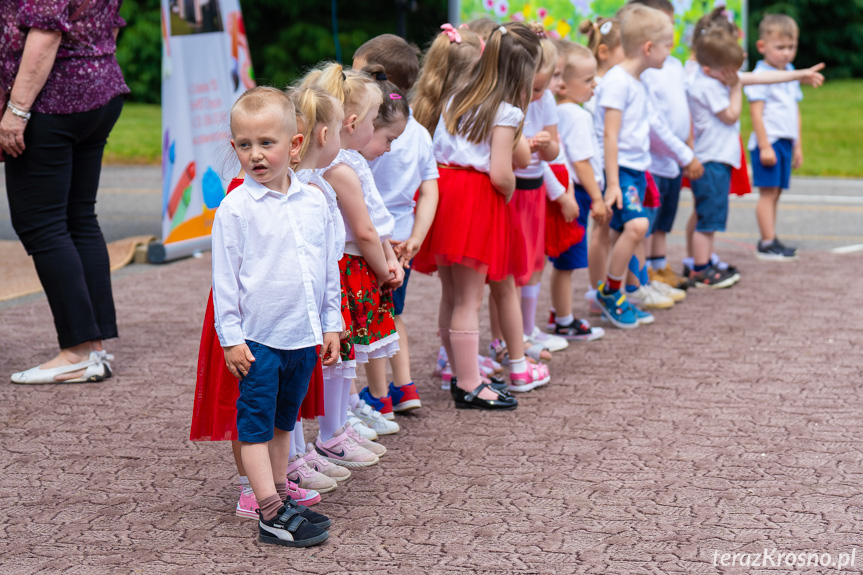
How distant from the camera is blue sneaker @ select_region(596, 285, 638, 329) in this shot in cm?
633

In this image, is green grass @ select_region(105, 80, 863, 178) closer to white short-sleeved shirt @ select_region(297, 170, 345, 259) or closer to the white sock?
the white sock

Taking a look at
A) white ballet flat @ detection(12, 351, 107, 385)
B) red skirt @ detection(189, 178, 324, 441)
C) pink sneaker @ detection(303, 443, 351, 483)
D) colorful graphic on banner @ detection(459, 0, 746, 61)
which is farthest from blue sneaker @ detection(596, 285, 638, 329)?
colorful graphic on banner @ detection(459, 0, 746, 61)

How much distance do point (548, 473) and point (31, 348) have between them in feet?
10.2

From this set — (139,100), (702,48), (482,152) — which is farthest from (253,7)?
(482,152)

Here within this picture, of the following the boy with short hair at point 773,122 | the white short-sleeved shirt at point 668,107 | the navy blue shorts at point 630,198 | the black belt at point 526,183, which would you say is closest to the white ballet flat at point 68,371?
the black belt at point 526,183

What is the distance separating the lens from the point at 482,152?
4695 millimetres

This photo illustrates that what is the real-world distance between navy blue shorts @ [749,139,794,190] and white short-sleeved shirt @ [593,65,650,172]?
2064 mm

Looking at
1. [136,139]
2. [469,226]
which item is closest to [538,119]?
[469,226]

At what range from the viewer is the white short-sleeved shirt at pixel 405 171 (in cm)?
442

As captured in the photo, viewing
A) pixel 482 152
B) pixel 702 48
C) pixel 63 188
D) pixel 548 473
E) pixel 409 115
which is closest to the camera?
pixel 548 473

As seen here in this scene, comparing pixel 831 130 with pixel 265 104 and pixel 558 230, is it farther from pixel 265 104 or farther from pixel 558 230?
pixel 265 104

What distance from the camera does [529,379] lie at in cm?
508

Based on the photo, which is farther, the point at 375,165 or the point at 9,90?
the point at 9,90

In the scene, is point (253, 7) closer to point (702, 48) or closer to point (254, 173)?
point (702, 48)
